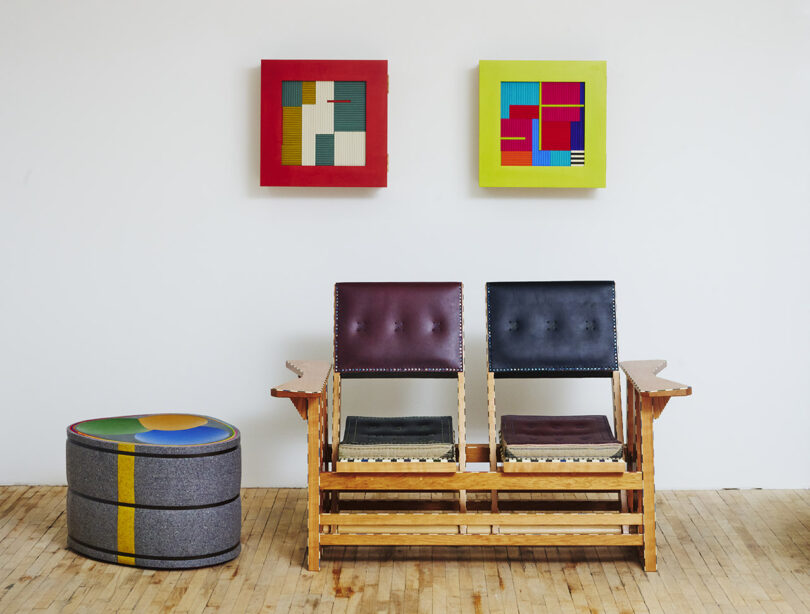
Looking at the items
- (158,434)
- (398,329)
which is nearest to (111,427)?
(158,434)

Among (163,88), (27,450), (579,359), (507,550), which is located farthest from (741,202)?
(27,450)

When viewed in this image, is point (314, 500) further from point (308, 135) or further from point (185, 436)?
point (308, 135)

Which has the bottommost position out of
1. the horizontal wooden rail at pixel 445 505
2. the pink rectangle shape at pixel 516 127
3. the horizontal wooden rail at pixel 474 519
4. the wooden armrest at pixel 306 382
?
the horizontal wooden rail at pixel 445 505

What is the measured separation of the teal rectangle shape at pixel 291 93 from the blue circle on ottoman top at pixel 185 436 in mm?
1530

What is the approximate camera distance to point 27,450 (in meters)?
4.19

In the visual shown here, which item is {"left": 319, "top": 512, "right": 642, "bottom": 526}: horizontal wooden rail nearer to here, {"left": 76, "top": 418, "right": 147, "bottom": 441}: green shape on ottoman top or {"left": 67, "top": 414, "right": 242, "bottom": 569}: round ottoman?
{"left": 67, "top": 414, "right": 242, "bottom": 569}: round ottoman

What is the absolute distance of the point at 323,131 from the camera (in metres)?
4.00

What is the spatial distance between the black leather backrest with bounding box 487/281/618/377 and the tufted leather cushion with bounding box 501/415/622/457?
192 millimetres

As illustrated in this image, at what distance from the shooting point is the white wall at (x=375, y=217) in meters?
4.04

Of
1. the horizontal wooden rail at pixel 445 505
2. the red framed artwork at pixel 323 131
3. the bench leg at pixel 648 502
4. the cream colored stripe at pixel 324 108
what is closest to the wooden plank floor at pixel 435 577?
the bench leg at pixel 648 502

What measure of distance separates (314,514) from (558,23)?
7.89 ft

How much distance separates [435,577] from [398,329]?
0.94m

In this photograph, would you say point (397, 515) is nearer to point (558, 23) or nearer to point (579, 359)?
point (579, 359)

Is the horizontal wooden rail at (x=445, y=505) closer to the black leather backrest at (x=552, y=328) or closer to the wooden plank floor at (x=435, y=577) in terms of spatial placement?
the wooden plank floor at (x=435, y=577)
